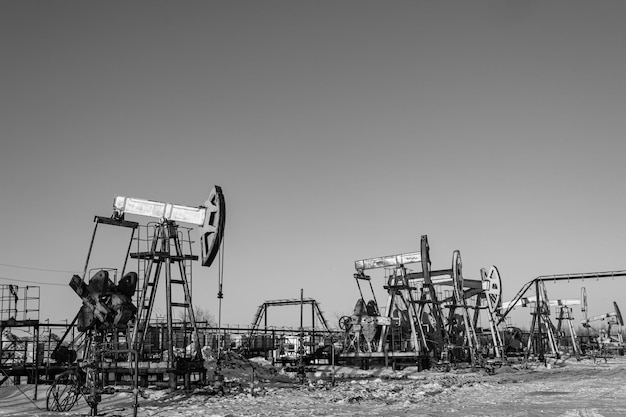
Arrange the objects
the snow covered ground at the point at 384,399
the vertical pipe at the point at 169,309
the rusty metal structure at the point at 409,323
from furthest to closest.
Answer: the rusty metal structure at the point at 409,323, the vertical pipe at the point at 169,309, the snow covered ground at the point at 384,399

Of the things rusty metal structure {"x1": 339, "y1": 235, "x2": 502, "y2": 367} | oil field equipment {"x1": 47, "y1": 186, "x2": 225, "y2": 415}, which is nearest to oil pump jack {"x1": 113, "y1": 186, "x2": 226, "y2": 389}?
oil field equipment {"x1": 47, "y1": 186, "x2": 225, "y2": 415}

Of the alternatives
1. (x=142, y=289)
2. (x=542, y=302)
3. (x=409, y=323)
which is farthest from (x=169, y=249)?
(x=542, y=302)

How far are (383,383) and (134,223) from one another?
6.79 meters

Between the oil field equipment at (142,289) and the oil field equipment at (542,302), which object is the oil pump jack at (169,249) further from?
the oil field equipment at (542,302)

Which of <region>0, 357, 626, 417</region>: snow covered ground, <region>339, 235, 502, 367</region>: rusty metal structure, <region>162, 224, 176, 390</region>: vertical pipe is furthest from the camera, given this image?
<region>339, 235, 502, 367</region>: rusty metal structure

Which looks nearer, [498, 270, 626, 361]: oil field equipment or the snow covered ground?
the snow covered ground

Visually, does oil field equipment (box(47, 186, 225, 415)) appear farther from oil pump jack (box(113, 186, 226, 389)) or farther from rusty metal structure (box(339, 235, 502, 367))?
rusty metal structure (box(339, 235, 502, 367))

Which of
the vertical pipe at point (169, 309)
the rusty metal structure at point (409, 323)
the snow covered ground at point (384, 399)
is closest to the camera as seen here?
the snow covered ground at point (384, 399)

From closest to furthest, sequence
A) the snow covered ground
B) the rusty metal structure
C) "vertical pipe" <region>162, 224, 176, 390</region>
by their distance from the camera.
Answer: the snow covered ground → "vertical pipe" <region>162, 224, 176, 390</region> → the rusty metal structure

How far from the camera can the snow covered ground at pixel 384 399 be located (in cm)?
972

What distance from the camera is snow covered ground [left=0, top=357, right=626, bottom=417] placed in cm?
972

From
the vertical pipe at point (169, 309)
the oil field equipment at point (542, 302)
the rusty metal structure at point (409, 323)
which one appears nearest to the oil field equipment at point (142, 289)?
the vertical pipe at point (169, 309)

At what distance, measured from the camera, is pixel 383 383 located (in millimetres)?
15227

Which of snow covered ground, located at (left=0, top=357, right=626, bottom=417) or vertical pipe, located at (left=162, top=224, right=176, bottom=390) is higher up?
vertical pipe, located at (left=162, top=224, right=176, bottom=390)
